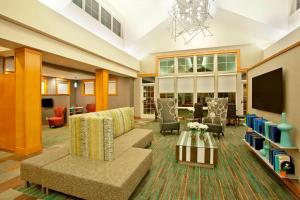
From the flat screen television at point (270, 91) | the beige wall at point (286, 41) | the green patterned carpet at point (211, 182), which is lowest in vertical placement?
the green patterned carpet at point (211, 182)

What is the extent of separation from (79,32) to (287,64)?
16.0 ft

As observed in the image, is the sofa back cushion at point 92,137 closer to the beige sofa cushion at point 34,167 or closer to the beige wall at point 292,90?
the beige sofa cushion at point 34,167

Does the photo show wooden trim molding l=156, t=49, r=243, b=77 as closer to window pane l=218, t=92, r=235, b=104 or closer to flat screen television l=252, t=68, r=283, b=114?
window pane l=218, t=92, r=235, b=104

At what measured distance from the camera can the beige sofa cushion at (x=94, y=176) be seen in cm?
148

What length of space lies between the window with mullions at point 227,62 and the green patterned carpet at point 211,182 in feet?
17.3

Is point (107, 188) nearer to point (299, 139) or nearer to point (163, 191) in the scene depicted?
point (163, 191)

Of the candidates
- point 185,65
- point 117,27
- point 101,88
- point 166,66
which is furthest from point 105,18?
point 185,65

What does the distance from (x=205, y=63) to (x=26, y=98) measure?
753 centimetres

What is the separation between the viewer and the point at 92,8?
5105mm

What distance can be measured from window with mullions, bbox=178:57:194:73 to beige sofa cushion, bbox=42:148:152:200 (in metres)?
6.70

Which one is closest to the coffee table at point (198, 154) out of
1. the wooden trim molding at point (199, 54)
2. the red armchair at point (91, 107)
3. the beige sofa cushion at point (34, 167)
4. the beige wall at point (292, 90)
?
the beige wall at point (292, 90)

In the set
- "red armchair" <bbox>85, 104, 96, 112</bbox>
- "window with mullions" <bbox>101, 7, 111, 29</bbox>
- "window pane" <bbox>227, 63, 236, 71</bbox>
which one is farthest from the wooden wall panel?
"window pane" <bbox>227, 63, 236, 71</bbox>

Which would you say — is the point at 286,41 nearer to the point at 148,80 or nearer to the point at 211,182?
the point at 211,182

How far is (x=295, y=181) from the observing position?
198cm
